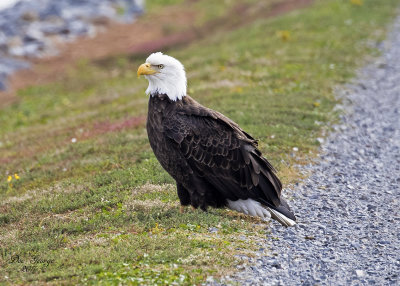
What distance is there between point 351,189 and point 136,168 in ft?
16.1

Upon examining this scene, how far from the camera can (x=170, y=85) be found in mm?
10633

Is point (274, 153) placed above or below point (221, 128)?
below

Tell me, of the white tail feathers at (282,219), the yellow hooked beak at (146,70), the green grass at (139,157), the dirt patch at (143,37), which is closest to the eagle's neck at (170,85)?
the yellow hooked beak at (146,70)

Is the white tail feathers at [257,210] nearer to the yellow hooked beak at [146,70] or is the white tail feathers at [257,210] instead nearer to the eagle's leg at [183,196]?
the eagle's leg at [183,196]

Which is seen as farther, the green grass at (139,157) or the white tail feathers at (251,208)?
the white tail feathers at (251,208)

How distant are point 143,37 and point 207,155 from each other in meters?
39.9

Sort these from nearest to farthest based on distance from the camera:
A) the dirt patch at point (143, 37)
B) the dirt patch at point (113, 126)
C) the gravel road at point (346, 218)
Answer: the gravel road at point (346, 218) < the dirt patch at point (113, 126) < the dirt patch at point (143, 37)

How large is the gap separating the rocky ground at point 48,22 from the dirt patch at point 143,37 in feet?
5.70

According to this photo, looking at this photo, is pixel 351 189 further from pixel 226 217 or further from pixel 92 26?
pixel 92 26

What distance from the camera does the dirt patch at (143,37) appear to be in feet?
139

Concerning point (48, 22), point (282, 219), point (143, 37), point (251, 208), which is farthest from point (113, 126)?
point (48, 22)

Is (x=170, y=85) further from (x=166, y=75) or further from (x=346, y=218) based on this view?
(x=346, y=218)

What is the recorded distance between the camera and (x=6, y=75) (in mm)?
42406

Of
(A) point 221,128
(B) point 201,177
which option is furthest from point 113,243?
(A) point 221,128
